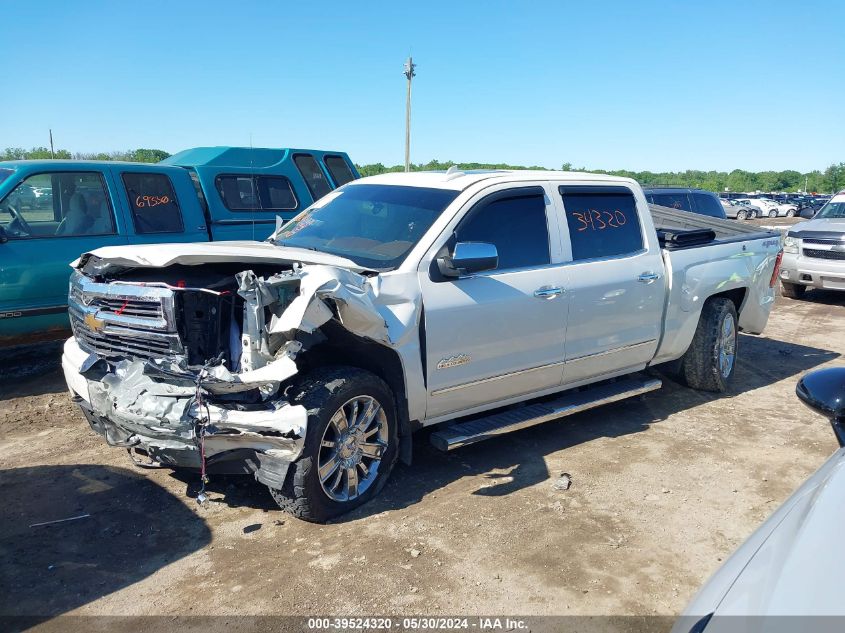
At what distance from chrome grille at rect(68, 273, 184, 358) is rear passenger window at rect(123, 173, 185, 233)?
121 inches

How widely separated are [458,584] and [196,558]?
139 cm

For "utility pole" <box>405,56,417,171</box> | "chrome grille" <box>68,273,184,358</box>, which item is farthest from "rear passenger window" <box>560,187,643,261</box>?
"utility pole" <box>405,56,417,171</box>

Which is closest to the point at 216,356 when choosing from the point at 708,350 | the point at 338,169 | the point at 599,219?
the point at 599,219

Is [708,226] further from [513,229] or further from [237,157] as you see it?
[237,157]

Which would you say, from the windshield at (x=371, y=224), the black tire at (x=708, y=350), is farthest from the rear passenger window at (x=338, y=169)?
the black tire at (x=708, y=350)

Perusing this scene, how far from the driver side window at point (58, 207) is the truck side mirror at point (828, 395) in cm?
647

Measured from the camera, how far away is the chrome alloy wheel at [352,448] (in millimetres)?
3965

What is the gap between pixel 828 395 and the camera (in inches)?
102

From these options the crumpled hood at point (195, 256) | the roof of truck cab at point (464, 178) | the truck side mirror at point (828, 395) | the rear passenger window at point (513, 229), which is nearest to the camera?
the truck side mirror at point (828, 395)

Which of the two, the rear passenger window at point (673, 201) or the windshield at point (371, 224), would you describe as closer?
the windshield at point (371, 224)

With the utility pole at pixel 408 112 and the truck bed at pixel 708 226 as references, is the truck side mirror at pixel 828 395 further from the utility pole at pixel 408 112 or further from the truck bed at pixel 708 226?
the utility pole at pixel 408 112

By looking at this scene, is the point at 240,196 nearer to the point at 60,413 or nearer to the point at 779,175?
the point at 60,413

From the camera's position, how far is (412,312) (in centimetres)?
413

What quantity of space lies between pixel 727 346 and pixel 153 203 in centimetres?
612
